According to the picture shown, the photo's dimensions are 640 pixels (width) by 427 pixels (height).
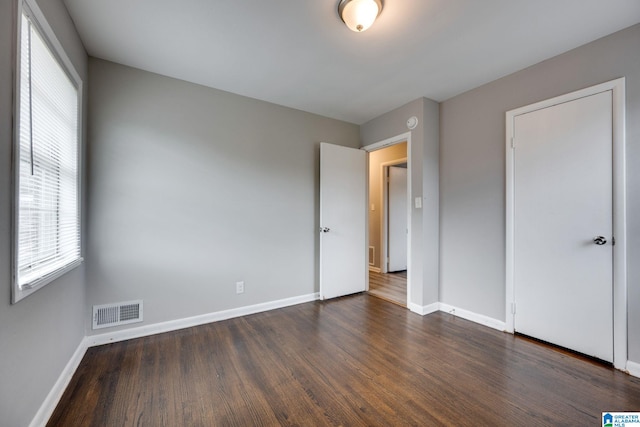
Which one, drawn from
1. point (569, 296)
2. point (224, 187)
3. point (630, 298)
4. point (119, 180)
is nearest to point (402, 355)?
point (569, 296)

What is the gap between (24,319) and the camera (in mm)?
1258

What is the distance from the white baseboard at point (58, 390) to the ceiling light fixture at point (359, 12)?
9.37 feet

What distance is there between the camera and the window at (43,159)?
1245 mm

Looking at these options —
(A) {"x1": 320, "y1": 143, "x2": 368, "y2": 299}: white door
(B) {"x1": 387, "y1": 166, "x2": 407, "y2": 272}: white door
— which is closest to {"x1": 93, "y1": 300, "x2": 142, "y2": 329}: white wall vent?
(A) {"x1": 320, "y1": 143, "x2": 368, "y2": 299}: white door

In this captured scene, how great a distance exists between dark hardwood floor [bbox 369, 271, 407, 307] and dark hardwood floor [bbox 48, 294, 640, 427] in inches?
36.2

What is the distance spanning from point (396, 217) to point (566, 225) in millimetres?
3046

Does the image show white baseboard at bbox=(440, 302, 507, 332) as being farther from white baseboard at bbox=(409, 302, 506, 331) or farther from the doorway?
the doorway

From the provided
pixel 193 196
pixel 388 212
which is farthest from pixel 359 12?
pixel 388 212

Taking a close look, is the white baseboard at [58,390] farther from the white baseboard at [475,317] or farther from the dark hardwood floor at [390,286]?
the white baseboard at [475,317]

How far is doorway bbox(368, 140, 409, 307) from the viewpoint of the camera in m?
5.04

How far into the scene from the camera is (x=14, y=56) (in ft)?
3.81

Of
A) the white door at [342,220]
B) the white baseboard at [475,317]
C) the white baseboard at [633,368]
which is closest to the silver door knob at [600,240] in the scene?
the white baseboard at [633,368]

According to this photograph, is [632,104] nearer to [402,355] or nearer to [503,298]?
[503,298]

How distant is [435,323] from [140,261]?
2976 millimetres
